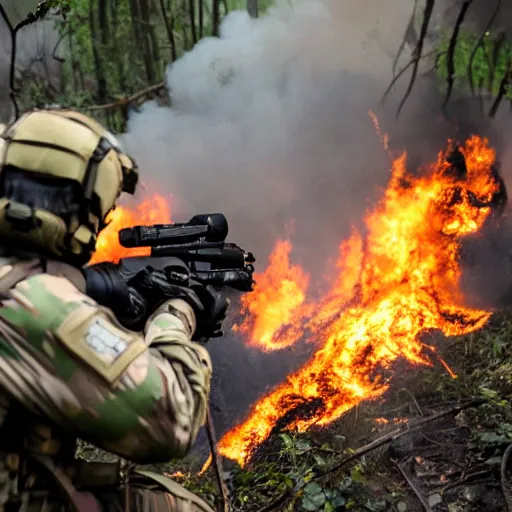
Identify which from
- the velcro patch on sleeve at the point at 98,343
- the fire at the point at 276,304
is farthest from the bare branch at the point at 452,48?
the velcro patch on sleeve at the point at 98,343

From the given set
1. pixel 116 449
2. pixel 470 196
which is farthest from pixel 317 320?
pixel 116 449

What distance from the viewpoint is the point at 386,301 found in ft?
12.8

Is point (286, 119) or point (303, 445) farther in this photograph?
point (286, 119)

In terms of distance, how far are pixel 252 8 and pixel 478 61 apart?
1.90 meters

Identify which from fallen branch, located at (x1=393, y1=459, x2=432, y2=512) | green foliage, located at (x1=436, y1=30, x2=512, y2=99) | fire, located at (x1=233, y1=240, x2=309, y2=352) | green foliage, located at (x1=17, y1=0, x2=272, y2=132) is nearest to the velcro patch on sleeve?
fallen branch, located at (x1=393, y1=459, x2=432, y2=512)

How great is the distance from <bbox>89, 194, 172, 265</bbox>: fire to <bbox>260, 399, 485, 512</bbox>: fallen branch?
2.01 m

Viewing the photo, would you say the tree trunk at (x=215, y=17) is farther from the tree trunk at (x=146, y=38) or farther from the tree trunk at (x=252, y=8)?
the tree trunk at (x=146, y=38)

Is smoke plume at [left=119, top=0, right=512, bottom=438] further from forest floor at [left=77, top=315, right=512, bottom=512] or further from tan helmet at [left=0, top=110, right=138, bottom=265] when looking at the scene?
tan helmet at [left=0, top=110, right=138, bottom=265]

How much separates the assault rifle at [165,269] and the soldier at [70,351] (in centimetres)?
7

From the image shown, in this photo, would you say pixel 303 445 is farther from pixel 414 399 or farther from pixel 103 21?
pixel 103 21

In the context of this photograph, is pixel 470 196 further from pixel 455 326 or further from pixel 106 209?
pixel 106 209

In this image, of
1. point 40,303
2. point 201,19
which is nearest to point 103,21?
point 201,19

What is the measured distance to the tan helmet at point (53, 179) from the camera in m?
1.23

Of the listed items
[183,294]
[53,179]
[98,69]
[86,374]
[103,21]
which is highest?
[53,179]
